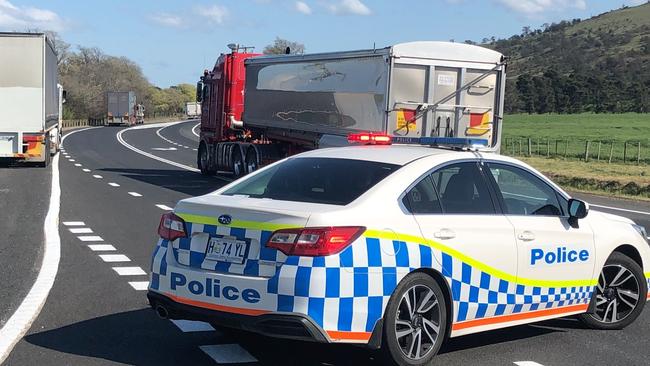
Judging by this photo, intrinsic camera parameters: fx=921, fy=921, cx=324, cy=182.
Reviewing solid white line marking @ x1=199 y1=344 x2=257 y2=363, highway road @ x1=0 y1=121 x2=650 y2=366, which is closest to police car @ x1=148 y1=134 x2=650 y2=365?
highway road @ x1=0 y1=121 x2=650 y2=366

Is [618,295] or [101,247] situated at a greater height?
[618,295]

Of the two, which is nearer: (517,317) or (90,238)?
(517,317)

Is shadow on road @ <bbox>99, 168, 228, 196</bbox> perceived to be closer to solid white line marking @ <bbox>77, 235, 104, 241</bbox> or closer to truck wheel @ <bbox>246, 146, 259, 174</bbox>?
truck wheel @ <bbox>246, 146, 259, 174</bbox>

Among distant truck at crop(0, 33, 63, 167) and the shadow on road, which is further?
distant truck at crop(0, 33, 63, 167)

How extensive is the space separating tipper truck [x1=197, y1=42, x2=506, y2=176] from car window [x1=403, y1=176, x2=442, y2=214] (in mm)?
10668

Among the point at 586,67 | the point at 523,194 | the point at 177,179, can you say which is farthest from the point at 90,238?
the point at 586,67

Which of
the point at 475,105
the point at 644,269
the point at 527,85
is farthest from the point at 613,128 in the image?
the point at 644,269

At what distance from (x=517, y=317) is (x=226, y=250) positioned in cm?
226

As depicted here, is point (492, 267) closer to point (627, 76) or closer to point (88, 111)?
point (88, 111)

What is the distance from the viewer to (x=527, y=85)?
118m

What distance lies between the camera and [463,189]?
656 cm

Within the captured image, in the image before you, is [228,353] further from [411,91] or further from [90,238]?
[411,91]

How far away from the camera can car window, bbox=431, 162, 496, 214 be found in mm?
6375

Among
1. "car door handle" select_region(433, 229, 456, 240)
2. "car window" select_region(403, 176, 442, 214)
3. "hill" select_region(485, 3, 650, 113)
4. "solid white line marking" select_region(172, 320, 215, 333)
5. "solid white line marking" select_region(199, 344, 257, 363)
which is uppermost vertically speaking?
"hill" select_region(485, 3, 650, 113)
